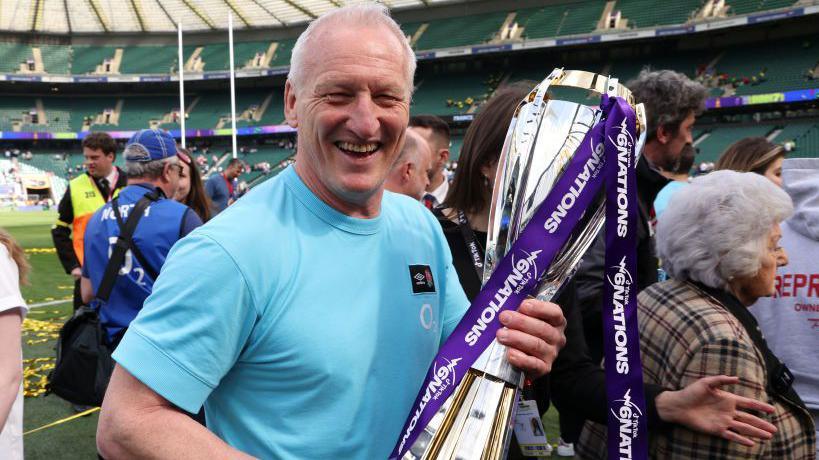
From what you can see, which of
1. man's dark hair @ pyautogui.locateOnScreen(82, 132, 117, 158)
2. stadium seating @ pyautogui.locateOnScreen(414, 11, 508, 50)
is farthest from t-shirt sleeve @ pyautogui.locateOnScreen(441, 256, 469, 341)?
stadium seating @ pyautogui.locateOnScreen(414, 11, 508, 50)

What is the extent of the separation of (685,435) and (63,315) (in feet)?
26.6

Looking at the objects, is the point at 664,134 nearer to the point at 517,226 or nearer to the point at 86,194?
the point at 517,226

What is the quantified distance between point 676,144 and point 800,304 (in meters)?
1.02

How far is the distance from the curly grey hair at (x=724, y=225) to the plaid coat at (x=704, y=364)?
0.26 ft

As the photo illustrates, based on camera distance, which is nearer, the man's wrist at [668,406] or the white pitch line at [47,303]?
the man's wrist at [668,406]

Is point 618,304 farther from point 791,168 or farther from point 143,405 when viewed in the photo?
point 791,168

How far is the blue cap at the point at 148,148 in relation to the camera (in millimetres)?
3289

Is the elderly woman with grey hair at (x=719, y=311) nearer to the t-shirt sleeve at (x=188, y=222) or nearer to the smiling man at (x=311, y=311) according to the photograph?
the smiling man at (x=311, y=311)

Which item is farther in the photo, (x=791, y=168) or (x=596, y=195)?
(x=791, y=168)

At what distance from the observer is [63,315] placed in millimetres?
7887

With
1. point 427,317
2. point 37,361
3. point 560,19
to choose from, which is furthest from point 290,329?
point 560,19

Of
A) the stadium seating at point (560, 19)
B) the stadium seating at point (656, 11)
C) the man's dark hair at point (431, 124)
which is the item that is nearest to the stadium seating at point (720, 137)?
the stadium seating at point (656, 11)

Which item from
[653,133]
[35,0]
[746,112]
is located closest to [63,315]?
[653,133]

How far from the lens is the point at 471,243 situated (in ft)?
6.58
